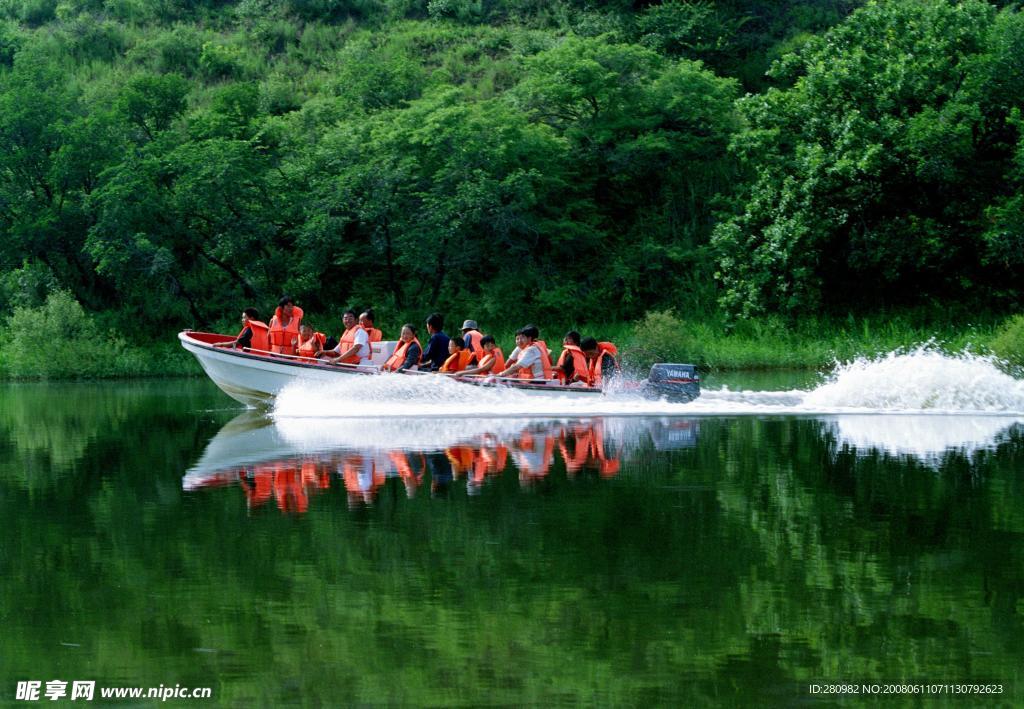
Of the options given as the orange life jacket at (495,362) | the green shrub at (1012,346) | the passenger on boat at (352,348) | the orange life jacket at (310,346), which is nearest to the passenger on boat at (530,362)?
the orange life jacket at (495,362)

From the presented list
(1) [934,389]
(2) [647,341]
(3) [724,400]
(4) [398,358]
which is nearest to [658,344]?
(2) [647,341]

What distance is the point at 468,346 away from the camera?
2119 centimetres

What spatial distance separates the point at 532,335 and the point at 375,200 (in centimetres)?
1743

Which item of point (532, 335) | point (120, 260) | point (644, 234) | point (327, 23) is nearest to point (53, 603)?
point (532, 335)

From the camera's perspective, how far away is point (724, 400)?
69.7 feet

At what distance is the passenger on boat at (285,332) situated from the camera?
75.8ft

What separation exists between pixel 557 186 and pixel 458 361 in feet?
60.7

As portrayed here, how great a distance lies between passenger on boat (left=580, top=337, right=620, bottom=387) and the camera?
20.5 m

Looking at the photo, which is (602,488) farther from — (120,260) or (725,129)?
(725,129)

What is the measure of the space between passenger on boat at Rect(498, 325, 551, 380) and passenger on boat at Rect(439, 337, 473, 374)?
66 cm

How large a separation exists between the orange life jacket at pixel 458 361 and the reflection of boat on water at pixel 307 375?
0.48m

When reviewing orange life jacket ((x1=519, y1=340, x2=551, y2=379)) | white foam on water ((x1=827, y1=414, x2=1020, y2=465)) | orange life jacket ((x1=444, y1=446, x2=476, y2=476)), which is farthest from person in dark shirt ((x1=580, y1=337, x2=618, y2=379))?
orange life jacket ((x1=444, y1=446, x2=476, y2=476))

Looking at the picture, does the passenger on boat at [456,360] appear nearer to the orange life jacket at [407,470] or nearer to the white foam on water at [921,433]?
the white foam on water at [921,433]

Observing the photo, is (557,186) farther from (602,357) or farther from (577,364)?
(577,364)
